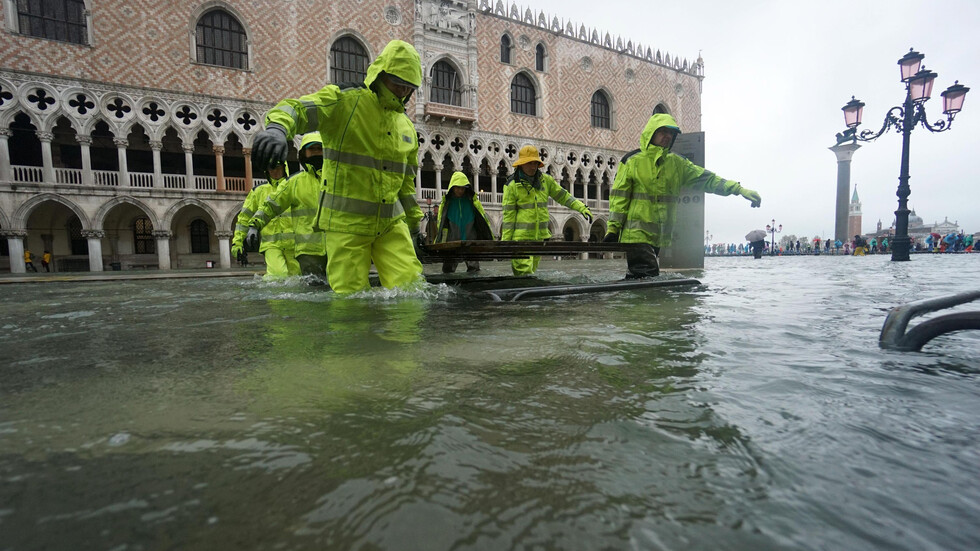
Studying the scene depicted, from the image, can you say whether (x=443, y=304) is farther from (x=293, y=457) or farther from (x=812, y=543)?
(x=812, y=543)

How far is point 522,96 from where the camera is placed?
1009 inches

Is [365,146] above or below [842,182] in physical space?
below

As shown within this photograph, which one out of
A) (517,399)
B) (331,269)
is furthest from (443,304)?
(517,399)

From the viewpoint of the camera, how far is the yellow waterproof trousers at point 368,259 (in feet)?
12.6

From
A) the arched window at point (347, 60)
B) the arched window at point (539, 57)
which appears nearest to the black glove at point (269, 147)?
the arched window at point (347, 60)

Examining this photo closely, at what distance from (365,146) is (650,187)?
357 centimetres

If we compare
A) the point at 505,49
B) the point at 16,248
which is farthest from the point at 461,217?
the point at 505,49

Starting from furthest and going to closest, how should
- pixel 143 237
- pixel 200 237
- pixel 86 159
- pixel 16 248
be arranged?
pixel 200 237 < pixel 143 237 < pixel 86 159 < pixel 16 248

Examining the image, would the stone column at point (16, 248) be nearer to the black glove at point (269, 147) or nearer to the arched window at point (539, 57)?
the black glove at point (269, 147)

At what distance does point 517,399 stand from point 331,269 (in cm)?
307

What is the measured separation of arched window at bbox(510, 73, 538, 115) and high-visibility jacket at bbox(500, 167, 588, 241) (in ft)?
63.3

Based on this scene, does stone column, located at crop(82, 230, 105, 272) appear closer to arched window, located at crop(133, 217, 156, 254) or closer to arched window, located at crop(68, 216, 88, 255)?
arched window, located at crop(133, 217, 156, 254)

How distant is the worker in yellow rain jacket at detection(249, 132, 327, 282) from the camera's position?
5.29 metres

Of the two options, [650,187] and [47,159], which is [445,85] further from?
[650,187]
